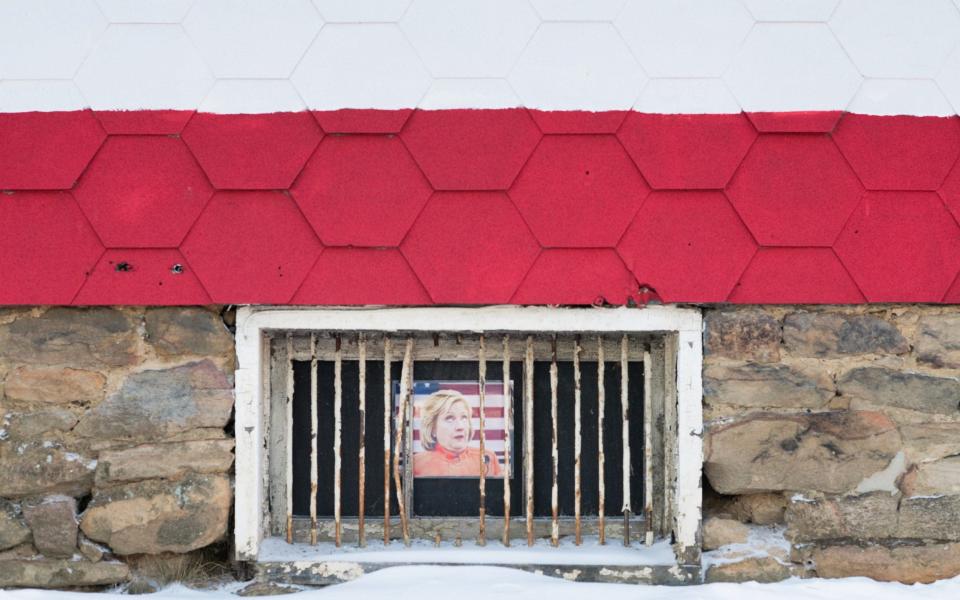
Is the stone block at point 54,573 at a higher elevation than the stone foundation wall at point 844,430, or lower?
lower

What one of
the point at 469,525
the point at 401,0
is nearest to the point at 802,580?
the point at 469,525

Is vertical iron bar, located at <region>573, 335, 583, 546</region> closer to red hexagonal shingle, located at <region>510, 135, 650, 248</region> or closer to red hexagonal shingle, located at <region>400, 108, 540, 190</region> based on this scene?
red hexagonal shingle, located at <region>510, 135, 650, 248</region>

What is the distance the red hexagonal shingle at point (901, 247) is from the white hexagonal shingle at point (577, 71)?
29.4 inches

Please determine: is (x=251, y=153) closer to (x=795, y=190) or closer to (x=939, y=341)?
(x=795, y=190)

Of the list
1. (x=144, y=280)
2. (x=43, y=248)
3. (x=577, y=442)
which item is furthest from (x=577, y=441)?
(x=43, y=248)

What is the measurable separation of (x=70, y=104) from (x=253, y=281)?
28.4 inches

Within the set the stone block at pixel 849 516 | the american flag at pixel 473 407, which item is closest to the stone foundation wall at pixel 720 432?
the stone block at pixel 849 516

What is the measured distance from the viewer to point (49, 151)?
8.66ft

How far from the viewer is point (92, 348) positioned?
268cm

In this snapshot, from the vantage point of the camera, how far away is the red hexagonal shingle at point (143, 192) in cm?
265

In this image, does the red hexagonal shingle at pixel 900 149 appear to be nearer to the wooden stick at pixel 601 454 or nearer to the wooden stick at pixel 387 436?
the wooden stick at pixel 601 454

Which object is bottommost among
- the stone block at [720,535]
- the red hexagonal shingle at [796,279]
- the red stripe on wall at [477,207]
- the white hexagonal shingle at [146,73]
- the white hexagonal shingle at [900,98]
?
the stone block at [720,535]

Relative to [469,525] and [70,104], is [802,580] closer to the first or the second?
[469,525]

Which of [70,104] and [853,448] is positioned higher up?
[70,104]
